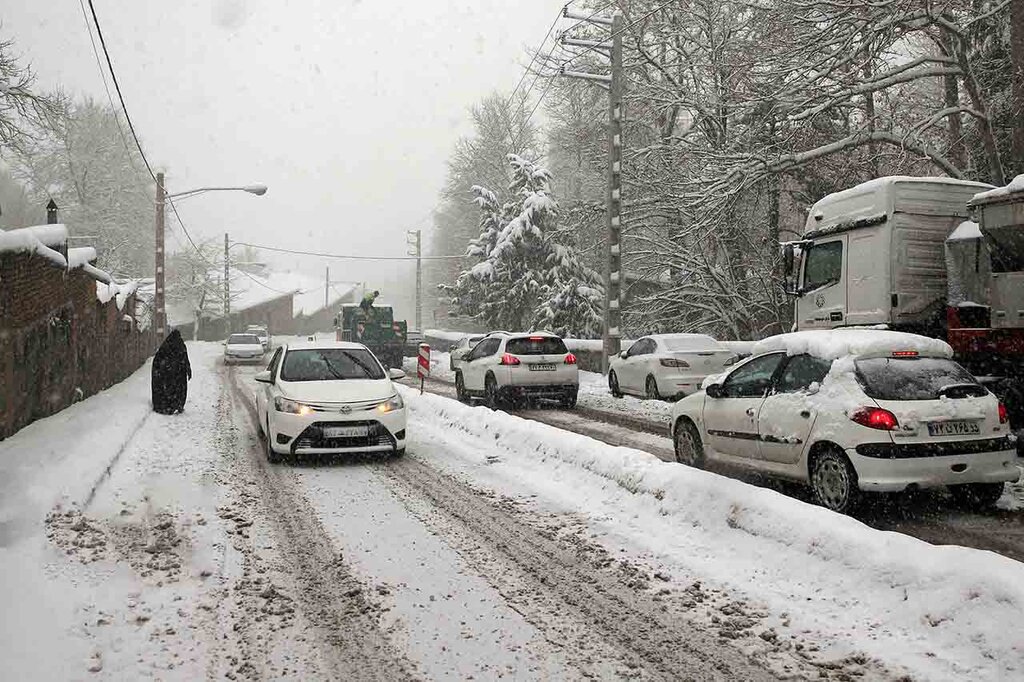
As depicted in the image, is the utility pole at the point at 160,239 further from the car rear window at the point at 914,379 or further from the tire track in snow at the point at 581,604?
the car rear window at the point at 914,379

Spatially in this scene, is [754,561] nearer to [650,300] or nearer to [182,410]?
[182,410]

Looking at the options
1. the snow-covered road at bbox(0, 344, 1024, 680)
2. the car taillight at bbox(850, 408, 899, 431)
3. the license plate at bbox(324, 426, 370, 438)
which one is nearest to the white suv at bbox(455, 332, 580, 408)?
the license plate at bbox(324, 426, 370, 438)

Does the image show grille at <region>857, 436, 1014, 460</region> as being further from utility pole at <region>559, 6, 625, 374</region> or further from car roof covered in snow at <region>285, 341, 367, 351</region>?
utility pole at <region>559, 6, 625, 374</region>

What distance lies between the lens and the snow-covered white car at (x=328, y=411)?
9438 millimetres

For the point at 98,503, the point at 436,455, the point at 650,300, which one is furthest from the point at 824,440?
the point at 650,300

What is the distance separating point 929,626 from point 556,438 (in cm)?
577

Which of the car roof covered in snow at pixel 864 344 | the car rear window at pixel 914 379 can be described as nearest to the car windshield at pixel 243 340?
the car roof covered in snow at pixel 864 344

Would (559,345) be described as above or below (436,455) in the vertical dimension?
above

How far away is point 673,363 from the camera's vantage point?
16578 mm

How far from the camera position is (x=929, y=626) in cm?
431

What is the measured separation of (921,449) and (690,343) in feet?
34.8

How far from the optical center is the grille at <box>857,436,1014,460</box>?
639 cm

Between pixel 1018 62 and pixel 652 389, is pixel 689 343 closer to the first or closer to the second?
pixel 652 389

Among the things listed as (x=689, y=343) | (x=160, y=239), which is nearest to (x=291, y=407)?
(x=689, y=343)
